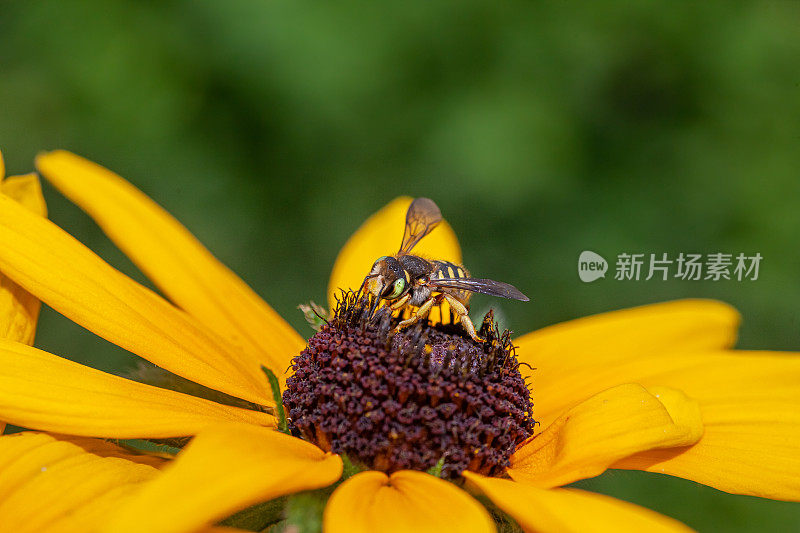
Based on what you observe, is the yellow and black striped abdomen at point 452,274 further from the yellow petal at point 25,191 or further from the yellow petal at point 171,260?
the yellow petal at point 25,191

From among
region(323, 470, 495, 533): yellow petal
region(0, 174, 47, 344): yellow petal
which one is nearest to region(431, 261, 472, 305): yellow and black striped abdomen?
region(323, 470, 495, 533): yellow petal

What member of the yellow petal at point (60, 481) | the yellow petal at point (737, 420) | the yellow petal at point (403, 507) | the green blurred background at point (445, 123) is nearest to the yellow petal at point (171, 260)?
the yellow petal at point (60, 481)

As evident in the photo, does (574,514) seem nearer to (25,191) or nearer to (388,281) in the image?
(388,281)

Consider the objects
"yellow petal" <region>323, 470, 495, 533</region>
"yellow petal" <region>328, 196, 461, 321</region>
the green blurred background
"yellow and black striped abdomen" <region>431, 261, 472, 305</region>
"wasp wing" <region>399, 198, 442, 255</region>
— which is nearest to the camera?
"yellow petal" <region>323, 470, 495, 533</region>

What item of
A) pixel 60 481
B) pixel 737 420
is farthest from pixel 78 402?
pixel 737 420

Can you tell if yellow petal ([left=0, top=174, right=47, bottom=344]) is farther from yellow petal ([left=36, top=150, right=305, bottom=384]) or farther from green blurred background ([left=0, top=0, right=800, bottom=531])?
green blurred background ([left=0, top=0, right=800, bottom=531])

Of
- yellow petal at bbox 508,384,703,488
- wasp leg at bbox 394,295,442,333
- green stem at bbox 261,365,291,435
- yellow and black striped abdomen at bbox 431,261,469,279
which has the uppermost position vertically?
yellow and black striped abdomen at bbox 431,261,469,279
